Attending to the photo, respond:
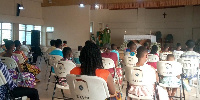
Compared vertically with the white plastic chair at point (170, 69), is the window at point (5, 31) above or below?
above

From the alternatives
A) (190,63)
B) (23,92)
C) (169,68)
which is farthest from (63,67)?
(190,63)

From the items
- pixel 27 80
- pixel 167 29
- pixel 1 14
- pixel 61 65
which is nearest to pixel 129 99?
pixel 61 65

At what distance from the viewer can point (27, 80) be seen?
15.6ft

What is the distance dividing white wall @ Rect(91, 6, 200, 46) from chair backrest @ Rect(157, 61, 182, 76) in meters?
12.3

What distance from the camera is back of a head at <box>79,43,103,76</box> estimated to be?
2703mm

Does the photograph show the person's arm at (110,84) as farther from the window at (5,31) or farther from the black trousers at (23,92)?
the window at (5,31)

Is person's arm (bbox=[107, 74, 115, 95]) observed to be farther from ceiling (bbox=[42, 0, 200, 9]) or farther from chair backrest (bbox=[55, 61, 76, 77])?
ceiling (bbox=[42, 0, 200, 9])

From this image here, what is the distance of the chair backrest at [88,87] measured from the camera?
2424 millimetres

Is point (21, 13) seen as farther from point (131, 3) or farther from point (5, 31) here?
point (131, 3)

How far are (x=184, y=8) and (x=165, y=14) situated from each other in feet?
4.07

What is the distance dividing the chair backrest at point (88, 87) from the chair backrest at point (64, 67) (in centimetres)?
167

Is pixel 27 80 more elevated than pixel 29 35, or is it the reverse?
pixel 29 35

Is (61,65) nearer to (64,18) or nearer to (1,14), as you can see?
(1,14)

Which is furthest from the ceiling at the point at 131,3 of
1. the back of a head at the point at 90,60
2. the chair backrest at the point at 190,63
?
the back of a head at the point at 90,60
